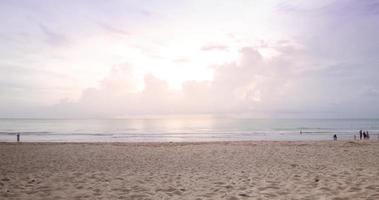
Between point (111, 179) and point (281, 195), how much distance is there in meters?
4.81

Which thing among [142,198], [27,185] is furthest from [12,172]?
[142,198]

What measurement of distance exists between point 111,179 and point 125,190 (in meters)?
1.65

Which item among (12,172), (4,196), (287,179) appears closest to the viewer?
(4,196)

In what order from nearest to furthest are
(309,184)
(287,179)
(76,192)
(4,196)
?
(4,196), (76,192), (309,184), (287,179)

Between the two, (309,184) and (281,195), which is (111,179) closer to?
(281,195)

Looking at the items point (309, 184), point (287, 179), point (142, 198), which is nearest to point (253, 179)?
point (287, 179)

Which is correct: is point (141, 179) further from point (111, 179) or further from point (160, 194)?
point (160, 194)

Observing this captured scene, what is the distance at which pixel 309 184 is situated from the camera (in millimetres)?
8328

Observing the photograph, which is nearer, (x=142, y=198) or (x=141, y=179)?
(x=142, y=198)

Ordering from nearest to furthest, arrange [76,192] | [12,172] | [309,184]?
[76,192]
[309,184]
[12,172]

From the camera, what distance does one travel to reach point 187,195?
24.5ft

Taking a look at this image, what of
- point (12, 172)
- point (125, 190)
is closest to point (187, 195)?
point (125, 190)

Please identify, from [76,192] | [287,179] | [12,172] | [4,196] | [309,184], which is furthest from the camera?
[12,172]

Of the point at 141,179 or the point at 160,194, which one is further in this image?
the point at 141,179
